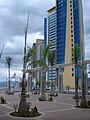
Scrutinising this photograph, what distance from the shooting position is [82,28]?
2078cm

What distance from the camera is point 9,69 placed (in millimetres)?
50000

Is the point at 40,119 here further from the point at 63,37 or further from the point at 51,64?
the point at 63,37

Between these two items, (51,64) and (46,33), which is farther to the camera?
(46,33)

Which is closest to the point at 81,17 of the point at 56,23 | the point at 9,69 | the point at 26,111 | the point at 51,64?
the point at 26,111

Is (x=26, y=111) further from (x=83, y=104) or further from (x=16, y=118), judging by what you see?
(x=83, y=104)

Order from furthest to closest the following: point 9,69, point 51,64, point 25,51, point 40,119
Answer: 1. point 9,69
2. point 51,64
3. point 25,51
4. point 40,119

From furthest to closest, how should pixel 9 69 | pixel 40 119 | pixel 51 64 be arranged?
pixel 9 69, pixel 51 64, pixel 40 119

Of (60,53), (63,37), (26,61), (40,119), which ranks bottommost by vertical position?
(40,119)

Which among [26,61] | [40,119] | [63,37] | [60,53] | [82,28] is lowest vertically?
[40,119]

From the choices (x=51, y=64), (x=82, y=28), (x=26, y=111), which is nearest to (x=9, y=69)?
(x=51, y=64)

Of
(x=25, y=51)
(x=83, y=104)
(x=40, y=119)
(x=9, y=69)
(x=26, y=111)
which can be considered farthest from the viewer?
(x=9, y=69)

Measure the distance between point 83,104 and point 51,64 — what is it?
63.4ft

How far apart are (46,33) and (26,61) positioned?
63420 millimetres

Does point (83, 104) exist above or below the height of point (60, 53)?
below
